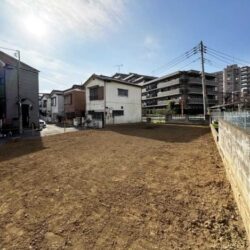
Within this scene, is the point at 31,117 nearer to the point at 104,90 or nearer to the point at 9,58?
the point at 9,58

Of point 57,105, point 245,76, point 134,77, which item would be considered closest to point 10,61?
point 57,105

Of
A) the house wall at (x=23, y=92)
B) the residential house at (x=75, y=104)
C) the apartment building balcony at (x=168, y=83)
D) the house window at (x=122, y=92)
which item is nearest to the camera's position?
the house wall at (x=23, y=92)

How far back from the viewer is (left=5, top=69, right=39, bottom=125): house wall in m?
17.7

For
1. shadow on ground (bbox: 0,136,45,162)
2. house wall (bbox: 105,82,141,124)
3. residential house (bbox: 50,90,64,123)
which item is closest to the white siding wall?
house wall (bbox: 105,82,141,124)

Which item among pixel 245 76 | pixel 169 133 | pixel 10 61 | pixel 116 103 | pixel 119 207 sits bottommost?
pixel 119 207

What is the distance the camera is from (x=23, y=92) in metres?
19.4

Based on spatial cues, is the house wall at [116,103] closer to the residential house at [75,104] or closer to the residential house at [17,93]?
the residential house at [75,104]

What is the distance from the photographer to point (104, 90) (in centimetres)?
2512

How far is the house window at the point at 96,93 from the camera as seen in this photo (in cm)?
2571

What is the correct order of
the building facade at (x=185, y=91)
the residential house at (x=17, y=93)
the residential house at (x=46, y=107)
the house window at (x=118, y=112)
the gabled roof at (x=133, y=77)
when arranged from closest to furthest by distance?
the residential house at (x=17, y=93), the house window at (x=118, y=112), the residential house at (x=46, y=107), the building facade at (x=185, y=91), the gabled roof at (x=133, y=77)

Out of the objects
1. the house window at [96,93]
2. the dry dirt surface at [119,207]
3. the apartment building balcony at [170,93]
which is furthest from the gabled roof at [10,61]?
the apartment building balcony at [170,93]

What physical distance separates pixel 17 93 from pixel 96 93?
401 inches

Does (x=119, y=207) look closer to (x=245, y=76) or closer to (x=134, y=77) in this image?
(x=134, y=77)

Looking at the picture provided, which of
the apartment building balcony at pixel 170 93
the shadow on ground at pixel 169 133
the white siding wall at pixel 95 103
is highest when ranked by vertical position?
the apartment building balcony at pixel 170 93
